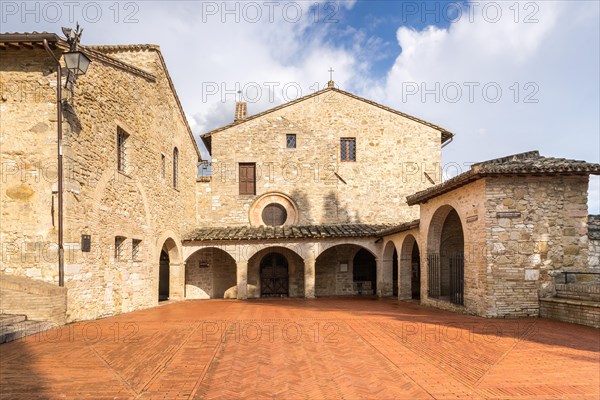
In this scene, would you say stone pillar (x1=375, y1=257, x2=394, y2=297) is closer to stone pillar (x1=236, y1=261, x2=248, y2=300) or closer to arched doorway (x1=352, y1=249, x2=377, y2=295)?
arched doorway (x1=352, y1=249, x2=377, y2=295)

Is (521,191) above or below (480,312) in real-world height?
above

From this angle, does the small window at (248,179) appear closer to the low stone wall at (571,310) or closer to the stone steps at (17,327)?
the stone steps at (17,327)

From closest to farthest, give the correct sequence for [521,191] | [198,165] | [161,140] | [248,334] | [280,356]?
[280,356]
[248,334]
[521,191]
[161,140]
[198,165]

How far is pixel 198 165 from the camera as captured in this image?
1980cm

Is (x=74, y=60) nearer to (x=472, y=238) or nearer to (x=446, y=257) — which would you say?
(x=472, y=238)

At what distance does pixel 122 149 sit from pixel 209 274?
25.8 feet

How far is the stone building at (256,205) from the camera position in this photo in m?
8.61

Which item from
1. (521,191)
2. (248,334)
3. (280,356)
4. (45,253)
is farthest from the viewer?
(521,191)

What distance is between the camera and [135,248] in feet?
40.1

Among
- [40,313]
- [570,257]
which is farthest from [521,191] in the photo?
[40,313]

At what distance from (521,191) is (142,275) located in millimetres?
10901

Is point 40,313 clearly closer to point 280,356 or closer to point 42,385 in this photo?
point 42,385

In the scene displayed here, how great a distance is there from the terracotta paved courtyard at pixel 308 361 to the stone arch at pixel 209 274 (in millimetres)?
8589

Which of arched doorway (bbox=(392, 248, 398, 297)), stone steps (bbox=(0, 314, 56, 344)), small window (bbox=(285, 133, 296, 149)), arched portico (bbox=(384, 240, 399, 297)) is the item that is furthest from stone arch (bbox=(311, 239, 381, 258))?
stone steps (bbox=(0, 314, 56, 344))
